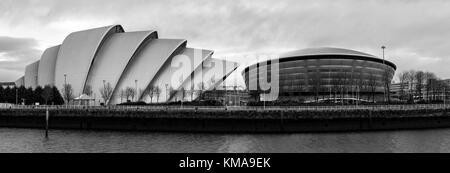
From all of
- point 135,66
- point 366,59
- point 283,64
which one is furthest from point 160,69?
point 366,59

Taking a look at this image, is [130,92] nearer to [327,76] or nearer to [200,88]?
[200,88]

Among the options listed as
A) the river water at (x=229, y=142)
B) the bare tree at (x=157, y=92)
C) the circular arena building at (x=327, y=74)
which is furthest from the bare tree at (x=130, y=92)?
the river water at (x=229, y=142)

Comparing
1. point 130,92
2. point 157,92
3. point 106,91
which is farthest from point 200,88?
point 106,91

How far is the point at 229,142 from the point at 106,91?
46.5 metres

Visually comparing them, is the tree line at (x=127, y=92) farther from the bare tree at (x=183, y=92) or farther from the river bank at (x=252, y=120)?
the river bank at (x=252, y=120)

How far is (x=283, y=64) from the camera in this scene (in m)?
106

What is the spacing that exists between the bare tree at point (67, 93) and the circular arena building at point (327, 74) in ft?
138

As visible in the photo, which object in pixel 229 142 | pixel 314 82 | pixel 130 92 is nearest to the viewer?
pixel 229 142

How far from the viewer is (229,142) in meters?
29.1

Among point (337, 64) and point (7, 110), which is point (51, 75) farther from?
point (337, 64)

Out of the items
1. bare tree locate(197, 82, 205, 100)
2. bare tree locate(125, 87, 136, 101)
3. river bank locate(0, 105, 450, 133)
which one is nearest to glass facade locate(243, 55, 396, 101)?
bare tree locate(197, 82, 205, 100)

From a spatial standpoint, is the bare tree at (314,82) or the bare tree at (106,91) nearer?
the bare tree at (106,91)

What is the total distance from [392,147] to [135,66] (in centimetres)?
5454

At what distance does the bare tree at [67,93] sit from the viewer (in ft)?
230
